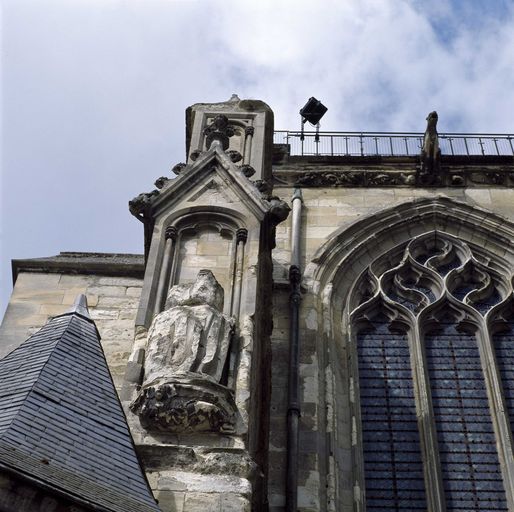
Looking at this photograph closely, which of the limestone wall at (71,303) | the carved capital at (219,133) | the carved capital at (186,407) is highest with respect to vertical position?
the carved capital at (219,133)

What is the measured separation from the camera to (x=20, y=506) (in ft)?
15.4

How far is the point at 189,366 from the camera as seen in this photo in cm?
665

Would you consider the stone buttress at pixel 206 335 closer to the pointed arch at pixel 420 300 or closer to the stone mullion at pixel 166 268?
the stone mullion at pixel 166 268

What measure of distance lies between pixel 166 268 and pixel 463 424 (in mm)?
3446

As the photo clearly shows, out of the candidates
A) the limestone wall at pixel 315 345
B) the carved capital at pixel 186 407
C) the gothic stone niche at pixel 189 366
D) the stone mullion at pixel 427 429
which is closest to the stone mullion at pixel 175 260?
the gothic stone niche at pixel 189 366

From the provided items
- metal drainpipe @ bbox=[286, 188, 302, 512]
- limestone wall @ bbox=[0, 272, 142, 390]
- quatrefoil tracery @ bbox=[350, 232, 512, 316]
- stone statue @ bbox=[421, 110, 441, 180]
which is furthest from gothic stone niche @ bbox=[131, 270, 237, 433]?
stone statue @ bbox=[421, 110, 441, 180]

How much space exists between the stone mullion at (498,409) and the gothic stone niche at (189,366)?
3.34m

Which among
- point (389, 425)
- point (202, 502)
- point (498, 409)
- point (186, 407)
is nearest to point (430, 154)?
point (498, 409)

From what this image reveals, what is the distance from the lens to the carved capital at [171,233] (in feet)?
27.7

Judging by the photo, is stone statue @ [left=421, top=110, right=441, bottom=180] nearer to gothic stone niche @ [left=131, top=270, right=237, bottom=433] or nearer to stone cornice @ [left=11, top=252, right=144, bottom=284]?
stone cornice @ [left=11, top=252, right=144, bottom=284]

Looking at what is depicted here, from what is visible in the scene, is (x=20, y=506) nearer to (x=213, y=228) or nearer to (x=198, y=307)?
(x=198, y=307)

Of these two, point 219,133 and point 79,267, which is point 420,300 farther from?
point 79,267

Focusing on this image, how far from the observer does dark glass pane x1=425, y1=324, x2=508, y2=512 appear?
9.06m

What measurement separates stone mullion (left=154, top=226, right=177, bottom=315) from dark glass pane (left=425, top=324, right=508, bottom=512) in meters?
3.19
